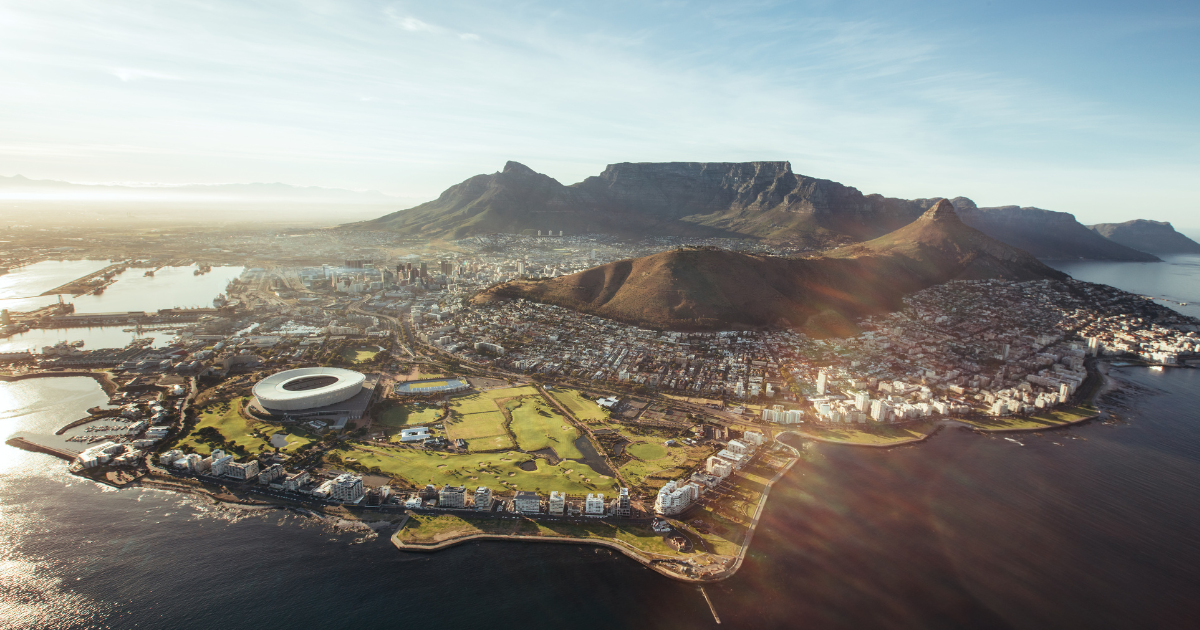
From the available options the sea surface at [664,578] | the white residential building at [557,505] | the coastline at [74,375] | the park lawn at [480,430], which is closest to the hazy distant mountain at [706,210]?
the coastline at [74,375]

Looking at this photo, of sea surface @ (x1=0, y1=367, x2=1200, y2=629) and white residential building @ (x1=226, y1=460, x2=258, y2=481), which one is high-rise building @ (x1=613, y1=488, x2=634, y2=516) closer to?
sea surface @ (x1=0, y1=367, x2=1200, y2=629)

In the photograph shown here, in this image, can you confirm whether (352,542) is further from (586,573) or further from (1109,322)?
(1109,322)

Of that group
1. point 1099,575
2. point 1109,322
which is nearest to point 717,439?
point 1099,575

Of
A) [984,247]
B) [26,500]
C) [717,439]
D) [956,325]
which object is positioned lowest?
[26,500]

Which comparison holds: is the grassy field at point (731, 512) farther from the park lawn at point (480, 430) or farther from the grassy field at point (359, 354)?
the grassy field at point (359, 354)

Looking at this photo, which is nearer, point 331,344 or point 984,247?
point 331,344
